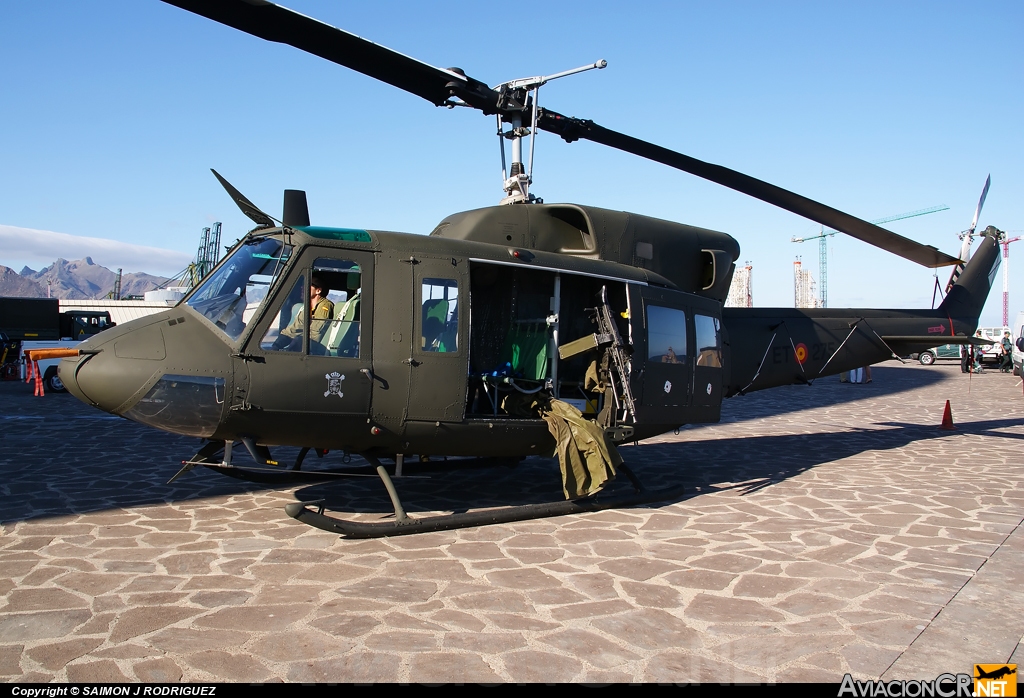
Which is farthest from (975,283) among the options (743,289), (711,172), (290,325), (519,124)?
(743,289)

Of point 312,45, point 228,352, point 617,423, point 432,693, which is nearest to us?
point 432,693

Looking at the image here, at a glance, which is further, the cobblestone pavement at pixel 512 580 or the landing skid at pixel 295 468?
the landing skid at pixel 295 468

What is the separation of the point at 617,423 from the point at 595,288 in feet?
5.20

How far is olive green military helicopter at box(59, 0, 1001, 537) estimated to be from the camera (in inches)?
226

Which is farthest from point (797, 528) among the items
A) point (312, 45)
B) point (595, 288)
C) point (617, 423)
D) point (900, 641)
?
point (312, 45)

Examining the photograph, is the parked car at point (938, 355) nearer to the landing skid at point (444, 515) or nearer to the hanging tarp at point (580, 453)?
the landing skid at point (444, 515)

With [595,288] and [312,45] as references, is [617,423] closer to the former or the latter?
[595,288]

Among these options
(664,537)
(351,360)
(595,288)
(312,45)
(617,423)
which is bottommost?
(664,537)

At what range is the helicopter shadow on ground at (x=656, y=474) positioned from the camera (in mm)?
7434

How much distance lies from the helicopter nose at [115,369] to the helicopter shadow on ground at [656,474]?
7.39 feet

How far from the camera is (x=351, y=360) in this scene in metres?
6.07

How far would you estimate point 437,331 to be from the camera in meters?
6.45

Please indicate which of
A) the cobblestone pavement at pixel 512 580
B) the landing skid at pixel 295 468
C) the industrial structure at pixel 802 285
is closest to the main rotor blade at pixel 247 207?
the landing skid at pixel 295 468

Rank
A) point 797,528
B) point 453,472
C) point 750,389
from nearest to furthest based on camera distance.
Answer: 1. point 797,528
2. point 453,472
3. point 750,389
